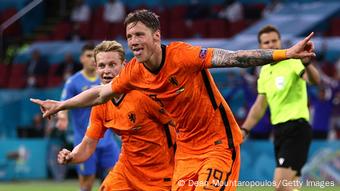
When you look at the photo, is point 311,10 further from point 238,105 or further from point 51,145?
point 51,145

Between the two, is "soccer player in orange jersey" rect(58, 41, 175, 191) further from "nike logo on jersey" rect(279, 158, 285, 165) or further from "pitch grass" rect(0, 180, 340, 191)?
"pitch grass" rect(0, 180, 340, 191)

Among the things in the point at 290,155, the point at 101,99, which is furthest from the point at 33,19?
the point at 101,99

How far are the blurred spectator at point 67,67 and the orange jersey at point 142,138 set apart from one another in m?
14.9

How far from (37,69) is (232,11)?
19.7 ft

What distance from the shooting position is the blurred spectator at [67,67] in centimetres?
2361

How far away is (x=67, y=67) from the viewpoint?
79.0 ft

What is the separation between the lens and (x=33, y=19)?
30125 millimetres

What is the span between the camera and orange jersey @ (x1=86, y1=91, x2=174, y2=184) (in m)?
8.62

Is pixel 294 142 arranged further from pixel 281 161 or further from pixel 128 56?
pixel 128 56

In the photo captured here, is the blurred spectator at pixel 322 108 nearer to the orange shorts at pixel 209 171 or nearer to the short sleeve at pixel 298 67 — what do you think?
the short sleeve at pixel 298 67

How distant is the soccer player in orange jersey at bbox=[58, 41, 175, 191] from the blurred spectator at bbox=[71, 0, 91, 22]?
19.9 meters

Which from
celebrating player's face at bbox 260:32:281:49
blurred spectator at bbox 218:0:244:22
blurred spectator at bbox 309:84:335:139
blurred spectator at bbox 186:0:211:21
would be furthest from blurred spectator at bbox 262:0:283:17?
celebrating player's face at bbox 260:32:281:49

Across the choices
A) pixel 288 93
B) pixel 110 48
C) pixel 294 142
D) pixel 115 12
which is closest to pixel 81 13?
pixel 115 12

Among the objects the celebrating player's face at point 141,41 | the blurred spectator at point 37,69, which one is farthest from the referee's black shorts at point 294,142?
the blurred spectator at point 37,69
